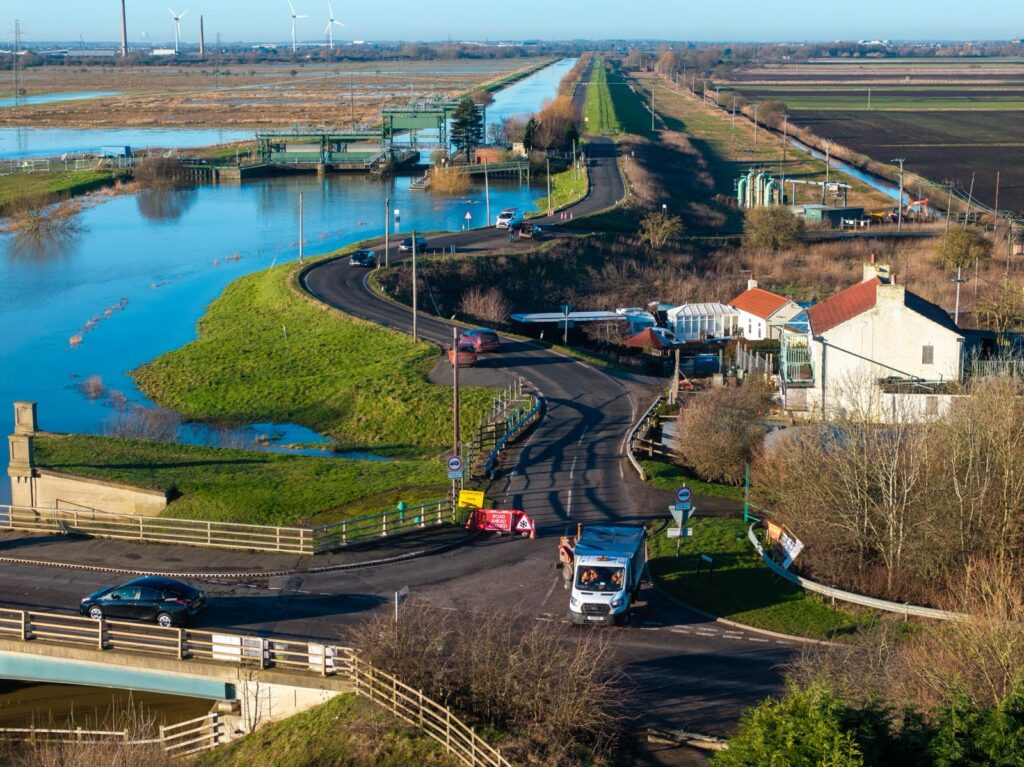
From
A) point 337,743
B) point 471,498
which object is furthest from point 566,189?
point 337,743

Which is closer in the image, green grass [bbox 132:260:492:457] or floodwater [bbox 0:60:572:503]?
green grass [bbox 132:260:492:457]

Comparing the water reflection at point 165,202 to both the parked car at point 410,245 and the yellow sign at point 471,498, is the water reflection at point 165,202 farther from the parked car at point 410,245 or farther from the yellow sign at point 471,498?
the yellow sign at point 471,498

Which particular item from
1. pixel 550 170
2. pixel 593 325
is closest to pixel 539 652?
pixel 593 325

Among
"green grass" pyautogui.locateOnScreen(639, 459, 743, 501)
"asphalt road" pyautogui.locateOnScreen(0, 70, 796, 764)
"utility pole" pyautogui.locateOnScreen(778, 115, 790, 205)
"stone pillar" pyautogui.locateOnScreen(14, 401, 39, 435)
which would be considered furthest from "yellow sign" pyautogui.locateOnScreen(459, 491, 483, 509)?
"utility pole" pyautogui.locateOnScreen(778, 115, 790, 205)

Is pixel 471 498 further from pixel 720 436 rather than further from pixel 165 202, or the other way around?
pixel 165 202

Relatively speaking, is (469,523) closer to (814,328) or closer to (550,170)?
(814,328)

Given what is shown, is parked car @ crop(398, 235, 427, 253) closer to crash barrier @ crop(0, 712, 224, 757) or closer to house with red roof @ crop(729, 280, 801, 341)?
house with red roof @ crop(729, 280, 801, 341)

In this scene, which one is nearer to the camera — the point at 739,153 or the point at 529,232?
the point at 529,232
